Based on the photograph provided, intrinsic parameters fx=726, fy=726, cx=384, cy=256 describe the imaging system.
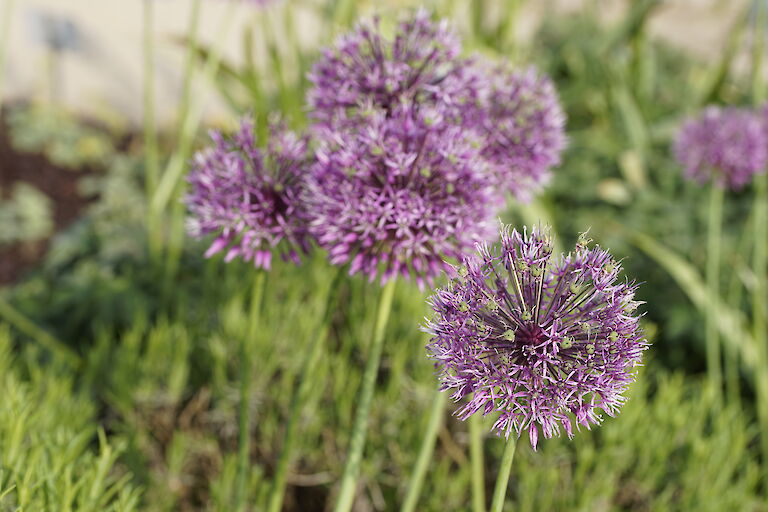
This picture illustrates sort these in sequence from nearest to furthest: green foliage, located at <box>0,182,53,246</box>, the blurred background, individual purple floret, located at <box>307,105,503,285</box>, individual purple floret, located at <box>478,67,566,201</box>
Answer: individual purple floret, located at <box>307,105,503,285</box> → individual purple floret, located at <box>478,67,566,201</box> → the blurred background → green foliage, located at <box>0,182,53,246</box>

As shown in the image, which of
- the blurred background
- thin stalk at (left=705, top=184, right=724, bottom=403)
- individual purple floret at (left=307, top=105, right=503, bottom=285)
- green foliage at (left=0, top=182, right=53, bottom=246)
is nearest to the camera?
individual purple floret at (left=307, top=105, right=503, bottom=285)

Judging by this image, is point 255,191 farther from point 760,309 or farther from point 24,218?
point 24,218

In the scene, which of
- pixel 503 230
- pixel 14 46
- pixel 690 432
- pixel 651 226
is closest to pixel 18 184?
pixel 14 46

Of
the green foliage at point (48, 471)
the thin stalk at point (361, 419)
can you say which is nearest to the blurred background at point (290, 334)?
the green foliage at point (48, 471)

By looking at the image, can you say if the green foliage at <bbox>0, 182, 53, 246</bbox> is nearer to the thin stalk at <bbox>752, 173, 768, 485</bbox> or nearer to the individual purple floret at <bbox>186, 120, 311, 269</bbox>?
the individual purple floret at <bbox>186, 120, 311, 269</bbox>

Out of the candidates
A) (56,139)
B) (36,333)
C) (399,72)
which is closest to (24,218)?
(56,139)

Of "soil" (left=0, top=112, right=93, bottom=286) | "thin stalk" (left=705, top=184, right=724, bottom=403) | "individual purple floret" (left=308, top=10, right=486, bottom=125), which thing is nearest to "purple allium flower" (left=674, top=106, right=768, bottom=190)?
"thin stalk" (left=705, top=184, right=724, bottom=403)
